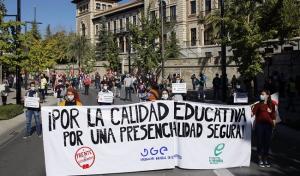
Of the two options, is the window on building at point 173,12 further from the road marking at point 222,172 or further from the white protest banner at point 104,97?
the road marking at point 222,172

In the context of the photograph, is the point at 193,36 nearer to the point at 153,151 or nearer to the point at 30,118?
the point at 30,118

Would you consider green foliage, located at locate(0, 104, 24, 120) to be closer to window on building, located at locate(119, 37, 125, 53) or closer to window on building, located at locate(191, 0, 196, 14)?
window on building, located at locate(191, 0, 196, 14)

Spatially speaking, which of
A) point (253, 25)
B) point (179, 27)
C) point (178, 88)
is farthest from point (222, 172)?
point (179, 27)

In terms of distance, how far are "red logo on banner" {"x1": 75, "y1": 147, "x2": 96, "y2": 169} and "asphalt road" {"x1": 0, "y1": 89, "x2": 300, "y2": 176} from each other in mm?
705

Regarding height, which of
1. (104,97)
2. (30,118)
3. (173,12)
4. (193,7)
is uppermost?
(193,7)

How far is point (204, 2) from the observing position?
67000 mm

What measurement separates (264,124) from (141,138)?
2.59 m

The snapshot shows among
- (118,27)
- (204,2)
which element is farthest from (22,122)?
(118,27)

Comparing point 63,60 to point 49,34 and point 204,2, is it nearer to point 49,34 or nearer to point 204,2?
point 49,34

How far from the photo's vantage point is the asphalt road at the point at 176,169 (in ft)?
31.3

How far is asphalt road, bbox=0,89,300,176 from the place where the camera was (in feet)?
31.3

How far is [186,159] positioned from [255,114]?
186cm

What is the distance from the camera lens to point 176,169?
982 cm

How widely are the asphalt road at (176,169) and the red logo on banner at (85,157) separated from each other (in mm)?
705
